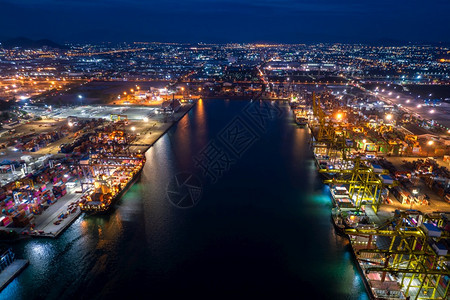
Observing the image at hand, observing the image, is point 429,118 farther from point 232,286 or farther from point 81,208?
point 81,208

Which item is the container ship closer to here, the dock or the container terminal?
the dock

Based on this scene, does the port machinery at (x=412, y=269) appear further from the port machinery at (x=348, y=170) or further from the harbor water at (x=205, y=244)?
the port machinery at (x=348, y=170)

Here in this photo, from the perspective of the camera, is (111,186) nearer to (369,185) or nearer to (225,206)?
(225,206)

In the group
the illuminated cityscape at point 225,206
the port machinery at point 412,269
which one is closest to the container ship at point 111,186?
the illuminated cityscape at point 225,206

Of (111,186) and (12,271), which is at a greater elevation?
(111,186)

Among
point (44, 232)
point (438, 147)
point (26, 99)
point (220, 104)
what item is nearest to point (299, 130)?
point (438, 147)

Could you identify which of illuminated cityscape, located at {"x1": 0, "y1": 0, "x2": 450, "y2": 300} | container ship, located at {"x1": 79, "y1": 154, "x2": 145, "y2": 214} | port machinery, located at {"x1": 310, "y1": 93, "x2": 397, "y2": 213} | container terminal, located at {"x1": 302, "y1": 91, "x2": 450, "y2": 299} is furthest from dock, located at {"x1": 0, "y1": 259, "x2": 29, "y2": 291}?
port machinery, located at {"x1": 310, "y1": 93, "x2": 397, "y2": 213}

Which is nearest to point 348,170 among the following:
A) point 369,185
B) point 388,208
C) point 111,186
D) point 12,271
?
point 369,185
